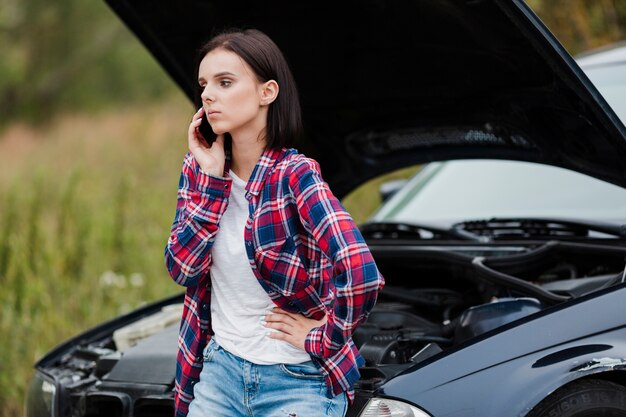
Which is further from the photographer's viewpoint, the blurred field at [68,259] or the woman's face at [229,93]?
the blurred field at [68,259]

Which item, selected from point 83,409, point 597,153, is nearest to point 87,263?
point 83,409

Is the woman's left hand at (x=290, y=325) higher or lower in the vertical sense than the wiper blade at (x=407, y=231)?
lower

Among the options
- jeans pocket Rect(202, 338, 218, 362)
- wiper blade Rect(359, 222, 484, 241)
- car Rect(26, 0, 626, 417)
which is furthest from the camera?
wiper blade Rect(359, 222, 484, 241)

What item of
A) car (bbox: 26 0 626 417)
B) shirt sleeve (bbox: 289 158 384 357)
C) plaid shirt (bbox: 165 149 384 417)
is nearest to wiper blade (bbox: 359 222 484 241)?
car (bbox: 26 0 626 417)

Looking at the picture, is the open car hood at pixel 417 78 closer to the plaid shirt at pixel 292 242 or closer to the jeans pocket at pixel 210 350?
the plaid shirt at pixel 292 242

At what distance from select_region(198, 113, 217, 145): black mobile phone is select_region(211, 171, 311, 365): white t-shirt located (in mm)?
166

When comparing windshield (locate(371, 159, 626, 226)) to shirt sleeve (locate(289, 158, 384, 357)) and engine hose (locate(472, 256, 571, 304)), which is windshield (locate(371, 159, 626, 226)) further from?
shirt sleeve (locate(289, 158, 384, 357))

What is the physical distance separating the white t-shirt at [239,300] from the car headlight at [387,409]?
0.92ft

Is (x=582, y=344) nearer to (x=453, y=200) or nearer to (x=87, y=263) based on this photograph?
(x=453, y=200)

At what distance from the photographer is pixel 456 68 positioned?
3525mm

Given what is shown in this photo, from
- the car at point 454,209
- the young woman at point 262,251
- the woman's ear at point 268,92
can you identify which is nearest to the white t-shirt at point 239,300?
the young woman at point 262,251

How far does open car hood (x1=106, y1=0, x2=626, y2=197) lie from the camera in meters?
3.05

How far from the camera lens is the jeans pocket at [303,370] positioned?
2.35 meters


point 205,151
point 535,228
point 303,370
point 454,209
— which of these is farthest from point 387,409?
point 454,209
